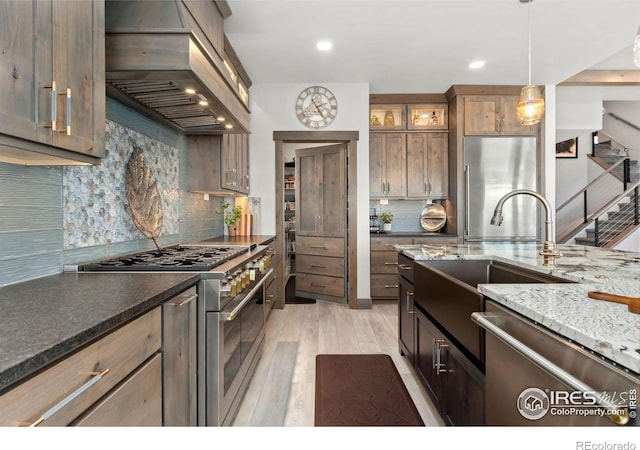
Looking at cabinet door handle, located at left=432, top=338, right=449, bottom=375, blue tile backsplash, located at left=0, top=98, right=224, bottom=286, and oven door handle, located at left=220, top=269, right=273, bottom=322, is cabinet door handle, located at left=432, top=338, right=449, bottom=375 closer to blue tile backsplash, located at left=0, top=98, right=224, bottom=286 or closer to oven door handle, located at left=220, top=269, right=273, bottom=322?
oven door handle, located at left=220, top=269, right=273, bottom=322

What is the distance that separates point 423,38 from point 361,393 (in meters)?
3.18

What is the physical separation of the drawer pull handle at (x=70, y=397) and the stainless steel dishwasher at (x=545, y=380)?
1119 millimetres

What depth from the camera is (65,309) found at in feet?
3.12

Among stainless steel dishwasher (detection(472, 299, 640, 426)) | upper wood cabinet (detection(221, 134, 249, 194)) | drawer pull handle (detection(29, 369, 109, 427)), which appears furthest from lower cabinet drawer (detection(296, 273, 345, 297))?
drawer pull handle (detection(29, 369, 109, 427))

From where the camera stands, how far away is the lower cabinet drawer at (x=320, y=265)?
14.6 feet

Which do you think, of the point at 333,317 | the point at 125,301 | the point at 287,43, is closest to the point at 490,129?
the point at 287,43

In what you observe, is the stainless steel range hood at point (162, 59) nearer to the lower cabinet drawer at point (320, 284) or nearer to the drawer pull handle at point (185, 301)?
the drawer pull handle at point (185, 301)

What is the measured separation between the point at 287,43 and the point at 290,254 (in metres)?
4.29

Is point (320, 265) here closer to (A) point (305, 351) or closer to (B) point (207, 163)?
(A) point (305, 351)

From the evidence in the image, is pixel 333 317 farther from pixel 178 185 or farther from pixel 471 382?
pixel 471 382

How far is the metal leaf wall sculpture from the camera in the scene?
6.94 feet

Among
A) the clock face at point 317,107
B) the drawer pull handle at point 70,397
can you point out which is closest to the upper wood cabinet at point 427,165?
the clock face at point 317,107

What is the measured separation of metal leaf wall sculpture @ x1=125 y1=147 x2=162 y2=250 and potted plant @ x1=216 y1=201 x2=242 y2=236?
4.47 feet

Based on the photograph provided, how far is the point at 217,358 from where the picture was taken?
1.57 metres
